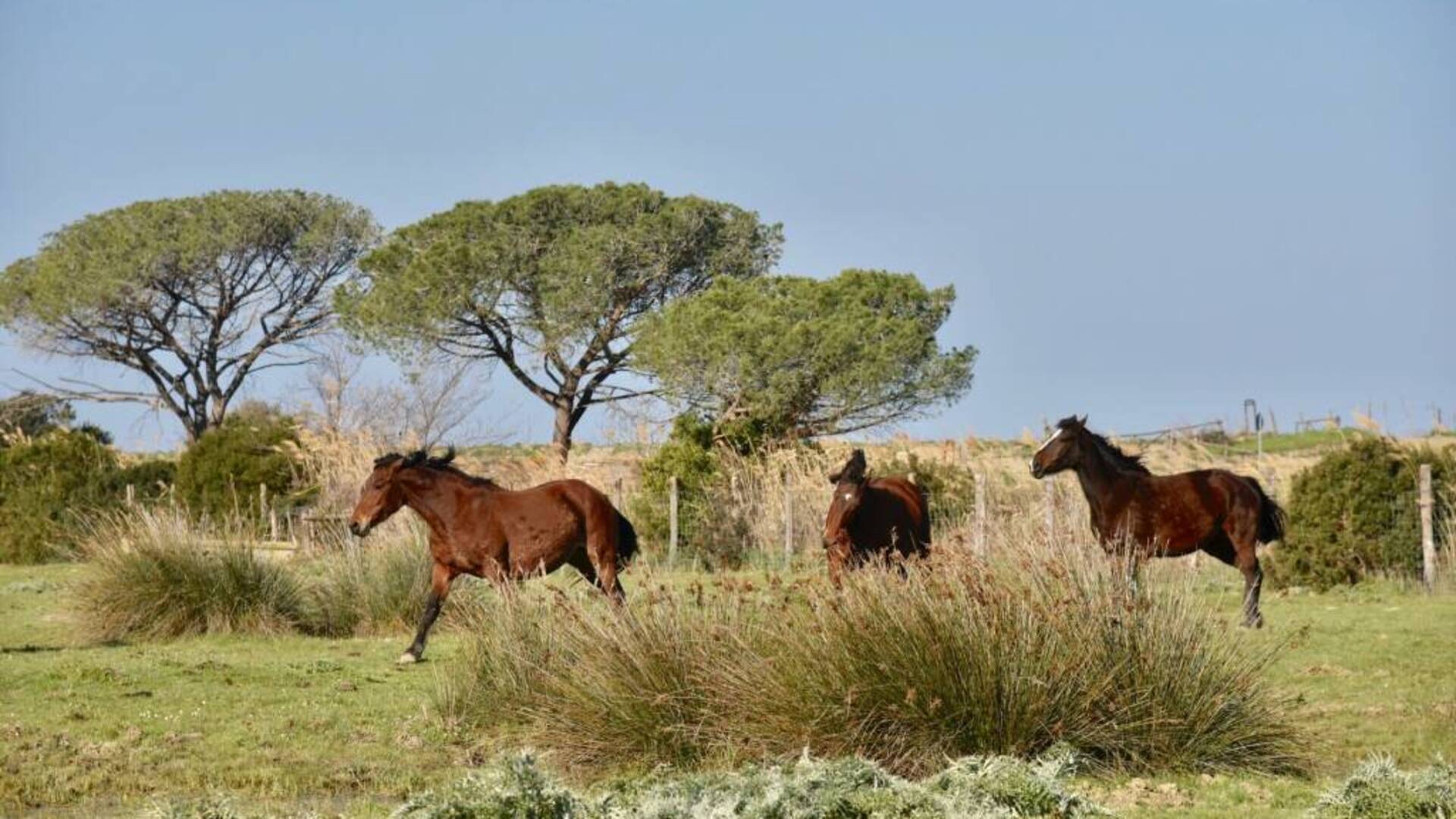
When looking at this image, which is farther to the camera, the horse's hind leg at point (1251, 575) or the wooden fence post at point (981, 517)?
the wooden fence post at point (981, 517)

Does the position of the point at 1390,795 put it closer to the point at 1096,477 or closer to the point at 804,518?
the point at 1096,477

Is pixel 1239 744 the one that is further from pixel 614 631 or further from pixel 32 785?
pixel 32 785

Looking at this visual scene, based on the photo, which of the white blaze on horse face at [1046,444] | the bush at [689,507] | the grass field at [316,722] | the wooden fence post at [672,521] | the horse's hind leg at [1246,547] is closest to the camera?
the grass field at [316,722]

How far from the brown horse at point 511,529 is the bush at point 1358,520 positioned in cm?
1094

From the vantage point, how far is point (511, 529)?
1705 cm

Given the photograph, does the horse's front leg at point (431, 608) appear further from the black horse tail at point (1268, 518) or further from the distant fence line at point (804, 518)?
the black horse tail at point (1268, 518)

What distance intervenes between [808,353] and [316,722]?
3695cm

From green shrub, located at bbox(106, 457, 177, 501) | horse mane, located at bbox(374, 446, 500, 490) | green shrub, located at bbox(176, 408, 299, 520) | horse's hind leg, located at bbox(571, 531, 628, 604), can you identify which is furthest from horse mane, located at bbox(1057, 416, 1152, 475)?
green shrub, located at bbox(106, 457, 177, 501)

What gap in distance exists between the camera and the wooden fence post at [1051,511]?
11.2m

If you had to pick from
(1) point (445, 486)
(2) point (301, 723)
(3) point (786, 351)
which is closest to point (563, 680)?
(2) point (301, 723)

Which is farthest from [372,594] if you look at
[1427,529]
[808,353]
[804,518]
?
[808,353]

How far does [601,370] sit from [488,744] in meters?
47.8

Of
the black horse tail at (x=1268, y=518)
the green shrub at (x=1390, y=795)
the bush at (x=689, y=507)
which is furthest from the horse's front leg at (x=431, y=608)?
the bush at (x=689, y=507)

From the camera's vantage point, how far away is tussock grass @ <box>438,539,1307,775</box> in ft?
33.2
